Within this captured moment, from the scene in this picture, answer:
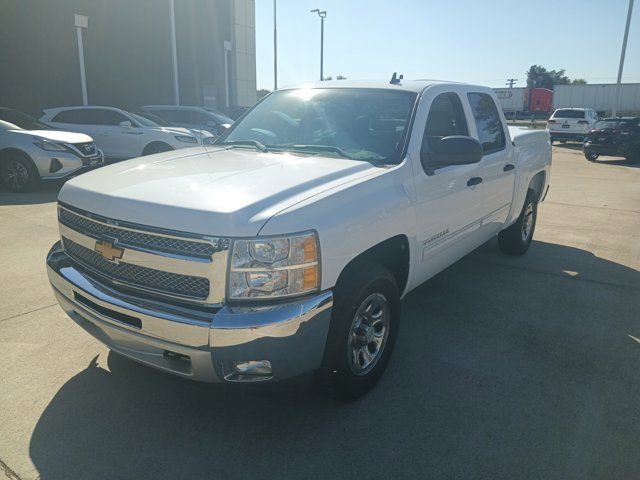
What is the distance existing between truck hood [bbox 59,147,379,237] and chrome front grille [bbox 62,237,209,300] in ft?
0.82

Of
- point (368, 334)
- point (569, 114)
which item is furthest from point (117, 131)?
point (569, 114)

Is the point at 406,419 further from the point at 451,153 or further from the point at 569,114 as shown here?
the point at 569,114

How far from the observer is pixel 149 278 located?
2.66 m

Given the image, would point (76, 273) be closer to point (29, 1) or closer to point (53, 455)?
point (53, 455)

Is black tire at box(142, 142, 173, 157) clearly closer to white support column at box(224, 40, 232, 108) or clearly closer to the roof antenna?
the roof antenna

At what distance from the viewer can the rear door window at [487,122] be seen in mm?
4664

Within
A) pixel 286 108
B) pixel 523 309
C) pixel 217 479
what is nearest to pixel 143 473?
pixel 217 479

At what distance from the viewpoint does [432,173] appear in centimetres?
359

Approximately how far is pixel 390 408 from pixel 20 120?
11.0 metres

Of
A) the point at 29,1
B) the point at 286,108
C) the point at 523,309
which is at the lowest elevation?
the point at 523,309

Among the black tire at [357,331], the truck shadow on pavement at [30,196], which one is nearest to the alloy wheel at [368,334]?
the black tire at [357,331]

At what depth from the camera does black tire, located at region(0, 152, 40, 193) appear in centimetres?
995

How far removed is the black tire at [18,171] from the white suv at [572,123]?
79.8ft

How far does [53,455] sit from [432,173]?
282 centimetres
